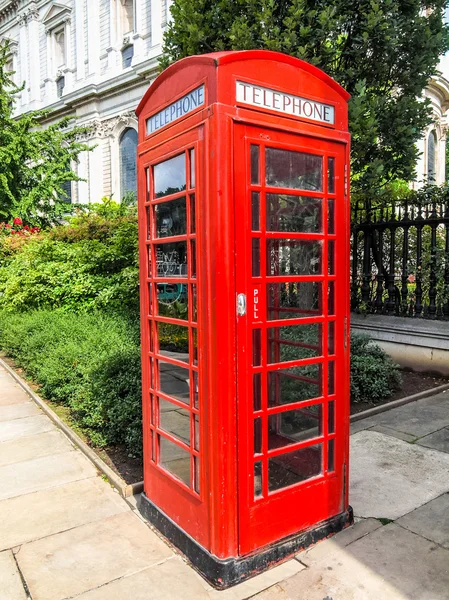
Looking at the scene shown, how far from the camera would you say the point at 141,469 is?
165 inches

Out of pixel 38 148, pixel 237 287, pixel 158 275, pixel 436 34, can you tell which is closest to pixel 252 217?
pixel 237 287

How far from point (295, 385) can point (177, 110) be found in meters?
1.82

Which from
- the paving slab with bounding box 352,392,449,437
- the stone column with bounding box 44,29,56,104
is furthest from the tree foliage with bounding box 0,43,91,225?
the paving slab with bounding box 352,392,449,437

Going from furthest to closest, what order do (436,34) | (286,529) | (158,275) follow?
(436,34), (158,275), (286,529)

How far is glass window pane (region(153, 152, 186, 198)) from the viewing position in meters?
2.81

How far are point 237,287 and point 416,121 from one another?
5.54 metres

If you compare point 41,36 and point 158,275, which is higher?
point 41,36

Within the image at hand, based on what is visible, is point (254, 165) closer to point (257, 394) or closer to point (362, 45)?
point (257, 394)

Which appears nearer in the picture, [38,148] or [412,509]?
[412,509]

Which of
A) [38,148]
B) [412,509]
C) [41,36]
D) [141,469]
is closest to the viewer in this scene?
[412,509]

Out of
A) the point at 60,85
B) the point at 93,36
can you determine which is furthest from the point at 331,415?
the point at 60,85

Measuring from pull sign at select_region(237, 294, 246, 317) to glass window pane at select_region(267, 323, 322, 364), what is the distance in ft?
1.63

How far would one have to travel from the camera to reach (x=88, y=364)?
5.82 meters

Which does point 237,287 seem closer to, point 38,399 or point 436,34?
point 38,399
